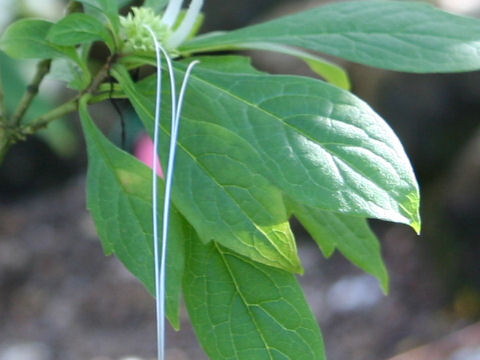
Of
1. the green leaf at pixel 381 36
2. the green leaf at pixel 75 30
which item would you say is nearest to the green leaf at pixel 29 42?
the green leaf at pixel 75 30

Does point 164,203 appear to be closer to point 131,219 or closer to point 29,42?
point 131,219

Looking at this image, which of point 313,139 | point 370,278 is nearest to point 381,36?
point 313,139

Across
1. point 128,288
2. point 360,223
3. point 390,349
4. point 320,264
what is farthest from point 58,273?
point 360,223

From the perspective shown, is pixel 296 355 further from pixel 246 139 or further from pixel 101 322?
pixel 101 322

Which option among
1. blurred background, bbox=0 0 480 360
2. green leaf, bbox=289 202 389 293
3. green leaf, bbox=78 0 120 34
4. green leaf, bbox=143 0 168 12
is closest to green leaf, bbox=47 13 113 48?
green leaf, bbox=78 0 120 34

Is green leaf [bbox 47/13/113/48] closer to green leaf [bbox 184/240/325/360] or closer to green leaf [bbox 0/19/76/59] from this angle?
green leaf [bbox 0/19/76/59]

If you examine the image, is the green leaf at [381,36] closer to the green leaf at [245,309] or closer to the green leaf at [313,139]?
the green leaf at [313,139]
